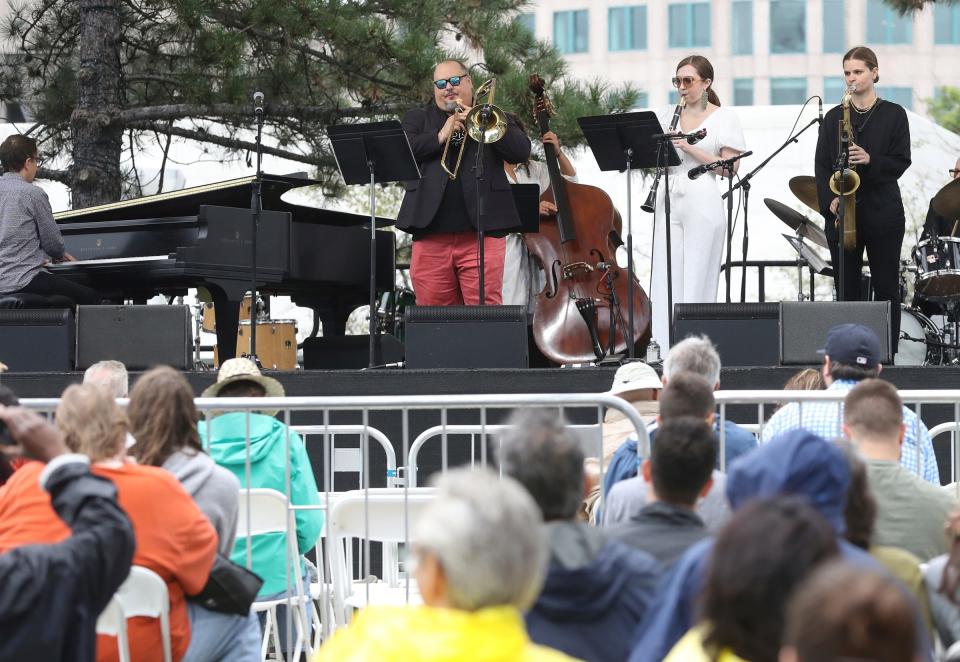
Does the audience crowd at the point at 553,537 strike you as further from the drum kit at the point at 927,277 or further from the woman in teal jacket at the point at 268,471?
the drum kit at the point at 927,277

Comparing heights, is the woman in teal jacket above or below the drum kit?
below

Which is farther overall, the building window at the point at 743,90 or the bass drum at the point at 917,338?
the building window at the point at 743,90

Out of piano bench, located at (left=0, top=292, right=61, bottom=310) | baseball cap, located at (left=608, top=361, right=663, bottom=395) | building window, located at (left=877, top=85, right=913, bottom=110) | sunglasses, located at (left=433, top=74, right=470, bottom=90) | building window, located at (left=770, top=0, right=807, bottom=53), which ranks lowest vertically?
baseball cap, located at (left=608, top=361, right=663, bottom=395)

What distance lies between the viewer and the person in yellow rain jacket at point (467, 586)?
2387 millimetres

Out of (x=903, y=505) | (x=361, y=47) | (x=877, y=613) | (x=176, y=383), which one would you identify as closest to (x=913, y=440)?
(x=903, y=505)

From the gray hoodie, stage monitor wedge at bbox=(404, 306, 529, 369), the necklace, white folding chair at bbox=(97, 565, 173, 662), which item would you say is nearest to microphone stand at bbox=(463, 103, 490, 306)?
stage monitor wedge at bbox=(404, 306, 529, 369)

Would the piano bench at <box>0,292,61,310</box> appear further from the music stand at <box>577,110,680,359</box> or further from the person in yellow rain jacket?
the person in yellow rain jacket

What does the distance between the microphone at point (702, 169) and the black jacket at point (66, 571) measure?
5621mm

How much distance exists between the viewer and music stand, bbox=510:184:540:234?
8.66 m

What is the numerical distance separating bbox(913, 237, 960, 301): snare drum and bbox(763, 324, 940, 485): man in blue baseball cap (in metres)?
5.12

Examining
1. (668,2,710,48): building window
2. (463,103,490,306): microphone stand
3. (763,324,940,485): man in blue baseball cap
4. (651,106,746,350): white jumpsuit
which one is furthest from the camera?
(668,2,710,48): building window

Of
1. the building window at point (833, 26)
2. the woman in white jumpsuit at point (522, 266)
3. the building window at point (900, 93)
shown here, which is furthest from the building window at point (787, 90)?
the woman in white jumpsuit at point (522, 266)

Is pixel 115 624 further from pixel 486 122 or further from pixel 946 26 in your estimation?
pixel 946 26

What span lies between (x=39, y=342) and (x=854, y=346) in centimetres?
470
